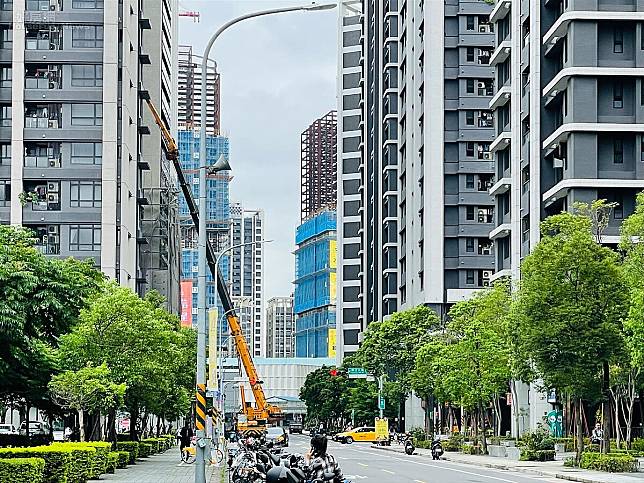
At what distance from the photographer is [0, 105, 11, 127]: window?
3605 inches

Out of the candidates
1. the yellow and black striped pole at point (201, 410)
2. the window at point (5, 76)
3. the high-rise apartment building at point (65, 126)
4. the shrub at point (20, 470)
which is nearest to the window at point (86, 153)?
the high-rise apartment building at point (65, 126)

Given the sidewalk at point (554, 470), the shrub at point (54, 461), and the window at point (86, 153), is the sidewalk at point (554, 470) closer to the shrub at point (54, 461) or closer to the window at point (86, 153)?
the shrub at point (54, 461)

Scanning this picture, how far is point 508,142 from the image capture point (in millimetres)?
83312

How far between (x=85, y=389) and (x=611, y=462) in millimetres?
19396

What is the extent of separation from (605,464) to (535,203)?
27.5m

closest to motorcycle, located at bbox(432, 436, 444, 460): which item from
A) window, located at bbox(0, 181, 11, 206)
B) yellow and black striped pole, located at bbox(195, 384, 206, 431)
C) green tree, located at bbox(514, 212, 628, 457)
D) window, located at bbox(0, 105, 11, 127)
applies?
green tree, located at bbox(514, 212, 628, 457)

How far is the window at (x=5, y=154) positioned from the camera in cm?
9131

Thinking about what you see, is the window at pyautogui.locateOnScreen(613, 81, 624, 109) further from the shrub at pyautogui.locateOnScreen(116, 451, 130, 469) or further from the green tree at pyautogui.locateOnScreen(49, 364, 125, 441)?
the green tree at pyautogui.locateOnScreen(49, 364, 125, 441)

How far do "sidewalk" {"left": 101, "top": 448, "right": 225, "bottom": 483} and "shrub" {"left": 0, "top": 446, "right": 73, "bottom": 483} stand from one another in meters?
7.90

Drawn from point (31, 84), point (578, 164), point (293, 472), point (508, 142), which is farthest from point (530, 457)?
point (31, 84)

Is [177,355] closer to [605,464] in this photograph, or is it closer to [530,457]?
[530,457]

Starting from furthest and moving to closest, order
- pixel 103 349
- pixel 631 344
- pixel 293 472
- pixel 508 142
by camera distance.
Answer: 1. pixel 508 142
2. pixel 103 349
3. pixel 631 344
4. pixel 293 472

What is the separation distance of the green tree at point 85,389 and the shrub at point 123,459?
510 cm

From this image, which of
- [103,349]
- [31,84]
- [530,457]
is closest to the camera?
[103,349]
